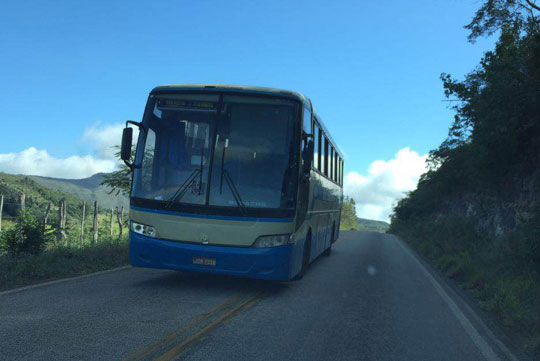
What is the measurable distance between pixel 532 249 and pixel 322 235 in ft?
16.2

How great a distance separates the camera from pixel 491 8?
64.4 feet

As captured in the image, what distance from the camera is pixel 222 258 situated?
759 cm

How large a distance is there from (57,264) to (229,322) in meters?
5.17

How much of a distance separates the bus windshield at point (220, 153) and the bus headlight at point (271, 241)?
493 mm

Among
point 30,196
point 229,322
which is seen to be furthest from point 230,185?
point 30,196

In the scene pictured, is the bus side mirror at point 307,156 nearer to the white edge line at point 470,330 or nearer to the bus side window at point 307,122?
the bus side window at point 307,122

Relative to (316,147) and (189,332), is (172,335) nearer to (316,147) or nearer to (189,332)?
(189,332)

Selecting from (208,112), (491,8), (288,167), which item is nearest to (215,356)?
(288,167)

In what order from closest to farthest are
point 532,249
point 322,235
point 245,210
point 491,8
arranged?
point 245,210, point 532,249, point 322,235, point 491,8

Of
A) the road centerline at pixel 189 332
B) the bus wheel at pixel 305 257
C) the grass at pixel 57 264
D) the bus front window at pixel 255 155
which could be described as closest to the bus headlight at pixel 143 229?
the bus front window at pixel 255 155

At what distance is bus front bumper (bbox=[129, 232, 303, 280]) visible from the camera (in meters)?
7.59

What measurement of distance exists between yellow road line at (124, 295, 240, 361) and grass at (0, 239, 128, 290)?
368cm

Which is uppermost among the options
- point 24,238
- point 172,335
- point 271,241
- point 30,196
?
A: point 30,196

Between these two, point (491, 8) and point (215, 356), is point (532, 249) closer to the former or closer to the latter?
point (215, 356)
